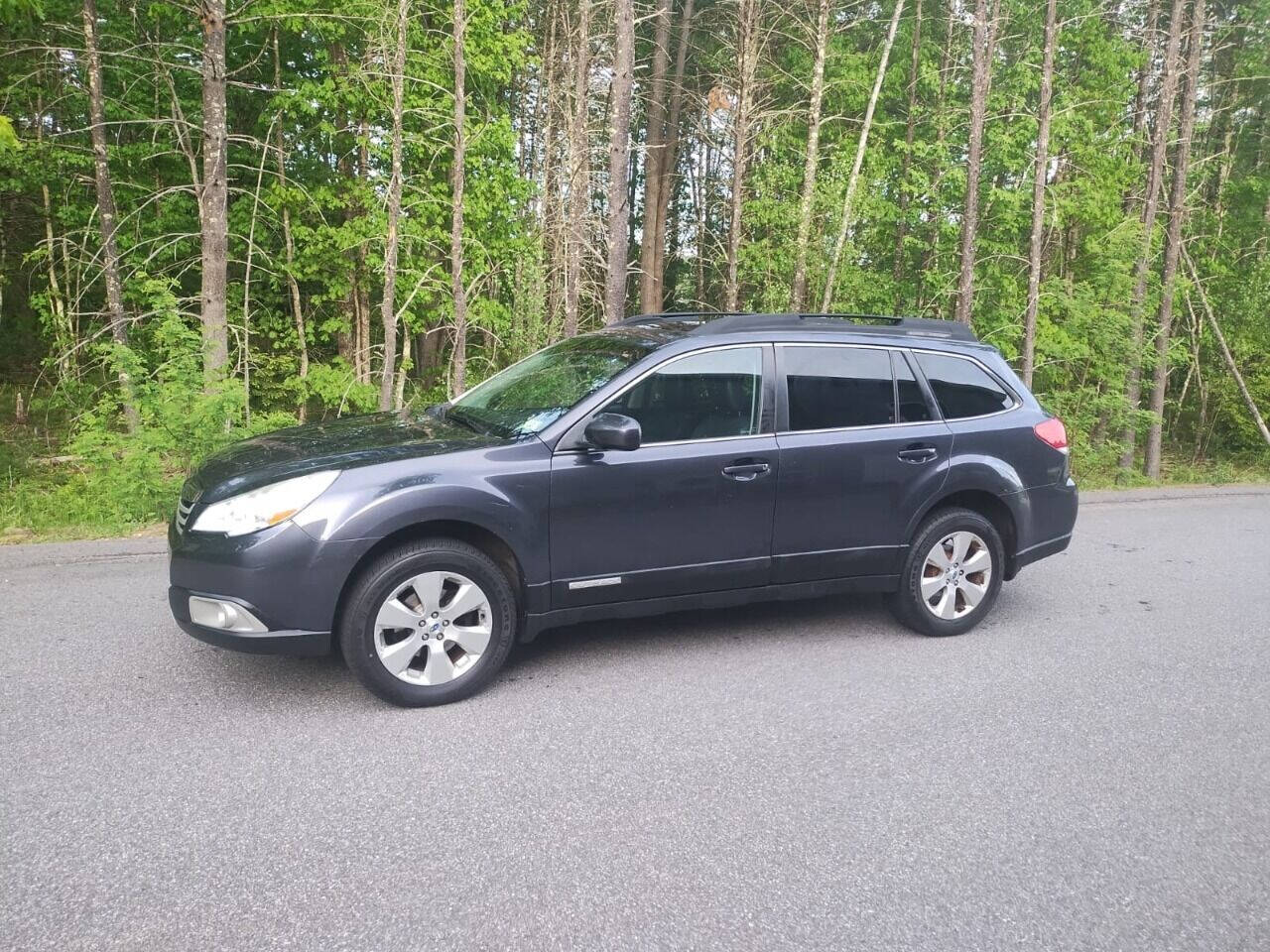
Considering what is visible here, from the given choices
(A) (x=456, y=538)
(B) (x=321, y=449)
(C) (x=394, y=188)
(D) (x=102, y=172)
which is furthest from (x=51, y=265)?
(A) (x=456, y=538)

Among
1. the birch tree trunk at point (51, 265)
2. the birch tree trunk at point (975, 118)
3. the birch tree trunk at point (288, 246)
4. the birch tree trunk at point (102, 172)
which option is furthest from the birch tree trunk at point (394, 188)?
the birch tree trunk at point (975, 118)

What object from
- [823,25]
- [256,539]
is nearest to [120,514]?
[256,539]

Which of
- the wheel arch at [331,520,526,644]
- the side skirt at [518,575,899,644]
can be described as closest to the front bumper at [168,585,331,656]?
the wheel arch at [331,520,526,644]

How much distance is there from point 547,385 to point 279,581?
72.4 inches

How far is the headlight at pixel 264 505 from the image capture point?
388 centimetres

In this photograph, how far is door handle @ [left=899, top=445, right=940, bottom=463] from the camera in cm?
509

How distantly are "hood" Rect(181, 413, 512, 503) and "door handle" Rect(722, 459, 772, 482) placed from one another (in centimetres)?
121

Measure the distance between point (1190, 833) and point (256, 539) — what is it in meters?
3.88

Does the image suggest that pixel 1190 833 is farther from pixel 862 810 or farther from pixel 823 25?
→ pixel 823 25

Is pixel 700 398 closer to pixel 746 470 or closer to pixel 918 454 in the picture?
pixel 746 470

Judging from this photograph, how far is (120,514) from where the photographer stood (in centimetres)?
774

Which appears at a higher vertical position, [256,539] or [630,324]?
[630,324]

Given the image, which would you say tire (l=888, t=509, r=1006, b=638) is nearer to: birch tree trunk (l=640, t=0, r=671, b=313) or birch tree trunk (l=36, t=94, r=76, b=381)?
birch tree trunk (l=36, t=94, r=76, b=381)

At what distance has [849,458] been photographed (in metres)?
4.95
